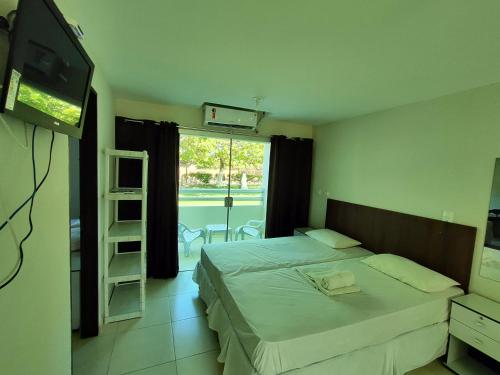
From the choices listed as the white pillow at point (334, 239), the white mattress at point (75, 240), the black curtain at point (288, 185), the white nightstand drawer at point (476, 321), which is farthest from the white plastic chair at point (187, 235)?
the white nightstand drawer at point (476, 321)

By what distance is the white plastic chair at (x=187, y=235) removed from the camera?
3832mm

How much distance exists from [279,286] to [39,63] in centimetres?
207

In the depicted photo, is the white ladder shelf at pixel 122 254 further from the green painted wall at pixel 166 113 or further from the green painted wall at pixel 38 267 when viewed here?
the green painted wall at pixel 38 267

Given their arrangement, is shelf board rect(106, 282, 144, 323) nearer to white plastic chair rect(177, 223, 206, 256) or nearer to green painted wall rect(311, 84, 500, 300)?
white plastic chair rect(177, 223, 206, 256)

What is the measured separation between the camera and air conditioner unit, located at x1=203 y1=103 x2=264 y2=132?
10.2 ft

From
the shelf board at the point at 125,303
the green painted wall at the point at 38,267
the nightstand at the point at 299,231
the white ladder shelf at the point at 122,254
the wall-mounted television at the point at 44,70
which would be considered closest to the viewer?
the wall-mounted television at the point at 44,70

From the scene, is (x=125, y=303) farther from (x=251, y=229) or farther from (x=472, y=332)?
(x=472, y=332)

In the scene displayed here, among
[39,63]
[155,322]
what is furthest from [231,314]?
[39,63]

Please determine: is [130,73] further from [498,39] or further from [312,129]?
[312,129]

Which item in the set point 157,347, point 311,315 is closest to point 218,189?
point 157,347

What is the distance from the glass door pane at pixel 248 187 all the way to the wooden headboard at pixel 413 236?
1340 mm

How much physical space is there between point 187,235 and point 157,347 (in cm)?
192

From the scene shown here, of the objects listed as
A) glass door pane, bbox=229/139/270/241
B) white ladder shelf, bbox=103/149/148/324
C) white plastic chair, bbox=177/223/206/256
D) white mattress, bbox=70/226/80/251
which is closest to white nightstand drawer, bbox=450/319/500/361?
glass door pane, bbox=229/139/270/241

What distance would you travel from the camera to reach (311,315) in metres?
1.67
